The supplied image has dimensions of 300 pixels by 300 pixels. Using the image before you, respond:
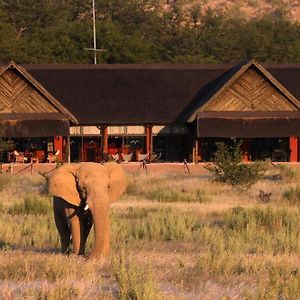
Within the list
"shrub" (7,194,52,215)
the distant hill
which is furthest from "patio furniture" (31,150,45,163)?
the distant hill

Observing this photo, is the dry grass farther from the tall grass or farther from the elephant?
the elephant

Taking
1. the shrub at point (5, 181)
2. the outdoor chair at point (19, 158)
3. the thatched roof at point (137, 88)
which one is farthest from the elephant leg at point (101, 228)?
the thatched roof at point (137, 88)

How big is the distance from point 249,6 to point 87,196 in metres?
122

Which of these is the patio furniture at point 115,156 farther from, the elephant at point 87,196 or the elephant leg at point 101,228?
the elephant leg at point 101,228

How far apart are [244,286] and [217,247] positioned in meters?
2.95

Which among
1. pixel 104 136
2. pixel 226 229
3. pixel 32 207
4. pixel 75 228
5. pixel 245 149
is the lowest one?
pixel 226 229

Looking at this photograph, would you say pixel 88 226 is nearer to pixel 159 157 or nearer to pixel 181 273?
pixel 181 273

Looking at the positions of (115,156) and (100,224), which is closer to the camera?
(100,224)

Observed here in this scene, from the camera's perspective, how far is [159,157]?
35844mm

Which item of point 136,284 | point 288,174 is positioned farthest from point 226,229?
point 288,174

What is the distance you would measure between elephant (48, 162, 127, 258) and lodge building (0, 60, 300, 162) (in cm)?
2226

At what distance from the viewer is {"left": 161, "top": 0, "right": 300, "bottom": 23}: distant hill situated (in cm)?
12088

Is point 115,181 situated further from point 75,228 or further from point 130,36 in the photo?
point 130,36

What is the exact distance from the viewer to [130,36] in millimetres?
61344
